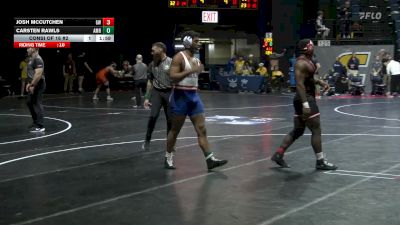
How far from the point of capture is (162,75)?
34.4ft

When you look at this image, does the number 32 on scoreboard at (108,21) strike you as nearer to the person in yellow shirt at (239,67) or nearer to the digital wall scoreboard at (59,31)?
the digital wall scoreboard at (59,31)

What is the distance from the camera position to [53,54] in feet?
100

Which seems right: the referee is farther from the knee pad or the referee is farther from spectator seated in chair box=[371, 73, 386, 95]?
spectator seated in chair box=[371, 73, 386, 95]

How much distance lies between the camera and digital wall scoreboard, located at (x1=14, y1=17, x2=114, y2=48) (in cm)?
2806

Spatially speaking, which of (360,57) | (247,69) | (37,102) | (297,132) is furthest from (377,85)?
(297,132)

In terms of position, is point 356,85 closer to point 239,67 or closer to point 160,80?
point 239,67

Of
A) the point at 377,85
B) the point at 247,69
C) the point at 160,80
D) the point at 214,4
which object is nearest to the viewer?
the point at 160,80

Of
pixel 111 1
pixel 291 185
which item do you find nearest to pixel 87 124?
pixel 291 185

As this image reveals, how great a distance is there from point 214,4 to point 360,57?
23.8 feet

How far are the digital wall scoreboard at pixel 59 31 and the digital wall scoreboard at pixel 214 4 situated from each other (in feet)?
10.6

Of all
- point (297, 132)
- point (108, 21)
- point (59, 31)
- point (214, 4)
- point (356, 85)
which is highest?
point (214, 4)

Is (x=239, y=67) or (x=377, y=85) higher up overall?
(x=239, y=67)

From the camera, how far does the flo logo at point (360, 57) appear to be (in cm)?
2853

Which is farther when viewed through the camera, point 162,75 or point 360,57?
point 360,57
